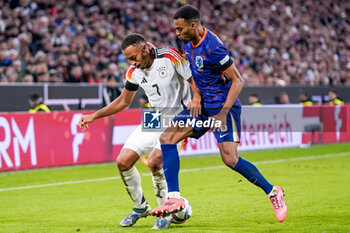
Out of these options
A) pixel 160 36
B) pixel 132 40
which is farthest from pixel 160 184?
pixel 160 36

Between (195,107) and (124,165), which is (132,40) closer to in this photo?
(195,107)

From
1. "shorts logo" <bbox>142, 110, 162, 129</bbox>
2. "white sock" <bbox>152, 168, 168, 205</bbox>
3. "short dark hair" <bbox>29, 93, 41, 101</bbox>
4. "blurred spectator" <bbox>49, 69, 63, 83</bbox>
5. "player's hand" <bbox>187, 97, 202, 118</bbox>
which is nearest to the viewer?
"player's hand" <bbox>187, 97, 202, 118</bbox>

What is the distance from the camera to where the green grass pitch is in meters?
6.94

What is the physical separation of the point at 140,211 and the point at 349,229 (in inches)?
90.6

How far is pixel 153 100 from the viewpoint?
687 cm

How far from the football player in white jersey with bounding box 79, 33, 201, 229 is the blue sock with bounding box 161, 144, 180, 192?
10.9 inches

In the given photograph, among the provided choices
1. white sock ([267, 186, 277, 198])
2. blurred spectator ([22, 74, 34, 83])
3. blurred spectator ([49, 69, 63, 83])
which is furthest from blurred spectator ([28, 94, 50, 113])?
white sock ([267, 186, 277, 198])

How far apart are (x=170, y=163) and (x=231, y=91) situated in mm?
978

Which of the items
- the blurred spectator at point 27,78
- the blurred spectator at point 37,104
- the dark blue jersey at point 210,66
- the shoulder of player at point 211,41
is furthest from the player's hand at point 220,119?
the blurred spectator at point 27,78

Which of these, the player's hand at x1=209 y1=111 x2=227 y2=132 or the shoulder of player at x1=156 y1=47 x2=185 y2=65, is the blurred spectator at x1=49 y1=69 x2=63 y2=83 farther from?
the player's hand at x1=209 y1=111 x2=227 y2=132

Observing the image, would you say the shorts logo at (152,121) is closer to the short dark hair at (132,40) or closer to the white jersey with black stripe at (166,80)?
the white jersey with black stripe at (166,80)

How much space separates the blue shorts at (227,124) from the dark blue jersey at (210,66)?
0.08m

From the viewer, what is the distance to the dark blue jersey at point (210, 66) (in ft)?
21.0

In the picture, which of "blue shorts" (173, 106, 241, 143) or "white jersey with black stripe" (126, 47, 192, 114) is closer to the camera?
"blue shorts" (173, 106, 241, 143)
